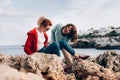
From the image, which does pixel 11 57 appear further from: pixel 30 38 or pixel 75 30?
pixel 75 30

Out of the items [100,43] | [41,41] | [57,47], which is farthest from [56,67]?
[100,43]

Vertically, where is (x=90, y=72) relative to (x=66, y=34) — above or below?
below

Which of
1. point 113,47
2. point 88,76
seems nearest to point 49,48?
point 88,76

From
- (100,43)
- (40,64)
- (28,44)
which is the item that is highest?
(28,44)

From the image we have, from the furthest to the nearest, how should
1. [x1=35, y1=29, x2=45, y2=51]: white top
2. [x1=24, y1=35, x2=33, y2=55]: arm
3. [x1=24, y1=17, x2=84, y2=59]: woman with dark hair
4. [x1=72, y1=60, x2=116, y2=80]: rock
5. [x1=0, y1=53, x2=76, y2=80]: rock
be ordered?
[x1=35, y1=29, x2=45, y2=51]: white top
[x1=24, y1=35, x2=33, y2=55]: arm
[x1=24, y1=17, x2=84, y2=59]: woman with dark hair
[x1=72, y1=60, x2=116, y2=80]: rock
[x1=0, y1=53, x2=76, y2=80]: rock

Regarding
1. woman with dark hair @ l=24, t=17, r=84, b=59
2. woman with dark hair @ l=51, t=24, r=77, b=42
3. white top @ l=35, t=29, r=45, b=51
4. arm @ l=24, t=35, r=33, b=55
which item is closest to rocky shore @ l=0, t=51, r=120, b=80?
woman with dark hair @ l=24, t=17, r=84, b=59

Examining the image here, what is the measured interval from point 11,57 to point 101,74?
2991 millimetres

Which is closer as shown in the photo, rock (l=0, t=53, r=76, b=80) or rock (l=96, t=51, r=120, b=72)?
rock (l=0, t=53, r=76, b=80)

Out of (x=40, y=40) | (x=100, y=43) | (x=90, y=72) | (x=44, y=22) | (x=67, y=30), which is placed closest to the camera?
(x=90, y=72)

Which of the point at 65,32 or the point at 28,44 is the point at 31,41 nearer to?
the point at 28,44

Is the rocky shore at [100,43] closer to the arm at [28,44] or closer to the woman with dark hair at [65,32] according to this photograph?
the woman with dark hair at [65,32]

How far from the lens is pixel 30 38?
42.9 feet

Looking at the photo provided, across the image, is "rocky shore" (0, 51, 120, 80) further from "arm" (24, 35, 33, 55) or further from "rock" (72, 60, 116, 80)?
"arm" (24, 35, 33, 55)

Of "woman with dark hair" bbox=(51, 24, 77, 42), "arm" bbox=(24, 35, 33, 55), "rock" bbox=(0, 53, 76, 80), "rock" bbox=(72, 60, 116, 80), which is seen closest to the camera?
"rock" bbox=(0, 53, 76, 80)
